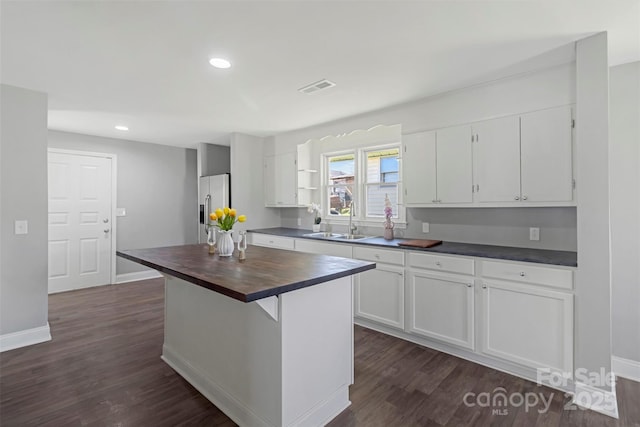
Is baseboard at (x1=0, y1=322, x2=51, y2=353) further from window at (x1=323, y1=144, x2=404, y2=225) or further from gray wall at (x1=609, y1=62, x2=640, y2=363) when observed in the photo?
gray wall at (x1=609, y1=62, x2=640, y2=363)

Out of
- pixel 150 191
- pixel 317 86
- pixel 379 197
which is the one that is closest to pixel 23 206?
pixel 150 191

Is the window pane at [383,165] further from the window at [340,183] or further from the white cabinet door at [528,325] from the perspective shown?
the white cabinet door at [528,325]

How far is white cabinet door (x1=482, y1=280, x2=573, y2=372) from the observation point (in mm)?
2232

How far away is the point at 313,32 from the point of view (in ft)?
6.68

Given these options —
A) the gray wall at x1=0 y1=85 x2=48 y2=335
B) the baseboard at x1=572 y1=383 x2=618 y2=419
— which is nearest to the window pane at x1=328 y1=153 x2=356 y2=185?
the baseboard at x1=572 y1=383 x2=618 y2=419

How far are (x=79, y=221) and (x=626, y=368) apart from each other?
6.59 metres

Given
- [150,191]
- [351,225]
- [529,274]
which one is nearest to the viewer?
[529,274]

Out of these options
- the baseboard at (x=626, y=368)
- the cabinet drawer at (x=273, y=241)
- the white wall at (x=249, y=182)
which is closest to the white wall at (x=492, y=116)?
the baseboard at (x=626, y=368)

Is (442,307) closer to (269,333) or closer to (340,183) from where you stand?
(269,333)

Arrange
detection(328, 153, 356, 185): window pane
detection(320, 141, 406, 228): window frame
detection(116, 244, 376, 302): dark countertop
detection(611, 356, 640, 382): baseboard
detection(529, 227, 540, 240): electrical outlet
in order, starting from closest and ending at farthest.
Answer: detection(116, 244, 376, 302): dark countertop, detection(611, 356, 640, 382): baseboard, detection(529, 227, 540, 240): electrical outlet, detection(320, 141, 406, 228): window frame, detection(328, 153, 356, 185): window pane

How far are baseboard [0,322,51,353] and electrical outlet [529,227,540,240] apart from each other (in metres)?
4.67

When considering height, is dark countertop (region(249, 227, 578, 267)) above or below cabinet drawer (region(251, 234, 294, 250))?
above

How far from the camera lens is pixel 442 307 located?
9.21ft

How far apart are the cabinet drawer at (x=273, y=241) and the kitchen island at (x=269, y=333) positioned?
1801mm
